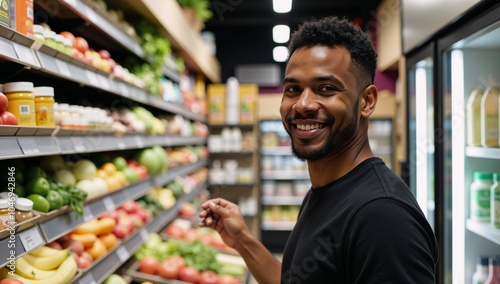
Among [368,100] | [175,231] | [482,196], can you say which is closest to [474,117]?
[482,196]

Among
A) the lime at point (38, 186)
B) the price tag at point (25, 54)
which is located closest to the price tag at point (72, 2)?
the price tag at point (25, 54)

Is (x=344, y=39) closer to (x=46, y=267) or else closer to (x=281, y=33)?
(x=46, y=267)

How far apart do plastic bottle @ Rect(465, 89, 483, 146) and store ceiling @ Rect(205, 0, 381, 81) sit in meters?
5.44

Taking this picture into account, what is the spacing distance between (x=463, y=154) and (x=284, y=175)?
16.5 feet

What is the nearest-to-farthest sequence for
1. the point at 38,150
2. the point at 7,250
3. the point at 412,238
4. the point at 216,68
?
1. the point at 412,238
2. the point at 7,250
3. the point at 38,150
4. the point at 216,68

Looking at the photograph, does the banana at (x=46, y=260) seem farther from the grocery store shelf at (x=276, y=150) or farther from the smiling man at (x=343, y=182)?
the grocery store shelf at (x=276, y=150)

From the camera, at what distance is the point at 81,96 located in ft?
9.91

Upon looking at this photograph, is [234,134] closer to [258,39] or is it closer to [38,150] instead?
[258,39]

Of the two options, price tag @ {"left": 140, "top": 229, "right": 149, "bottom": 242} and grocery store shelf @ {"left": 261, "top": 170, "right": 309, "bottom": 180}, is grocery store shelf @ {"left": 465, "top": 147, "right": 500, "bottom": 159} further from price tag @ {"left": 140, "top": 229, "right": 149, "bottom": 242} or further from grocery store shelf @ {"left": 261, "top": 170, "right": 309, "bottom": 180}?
grocery store shelf @ {"left": 261, "top": 170, "right": 309, "bottom": 180}

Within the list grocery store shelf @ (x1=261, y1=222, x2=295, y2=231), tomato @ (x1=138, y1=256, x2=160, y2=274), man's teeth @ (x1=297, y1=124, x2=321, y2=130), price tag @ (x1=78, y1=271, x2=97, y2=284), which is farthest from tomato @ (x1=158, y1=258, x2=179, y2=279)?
grocery store shelf @ (x1=261, y1=222, x2=295, y2=231)

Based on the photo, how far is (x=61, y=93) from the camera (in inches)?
109

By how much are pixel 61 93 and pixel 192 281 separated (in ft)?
5.32

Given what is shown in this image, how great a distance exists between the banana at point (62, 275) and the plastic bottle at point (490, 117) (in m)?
2.11

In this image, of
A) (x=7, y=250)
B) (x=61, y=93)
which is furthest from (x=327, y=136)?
(x=61, y=93)
